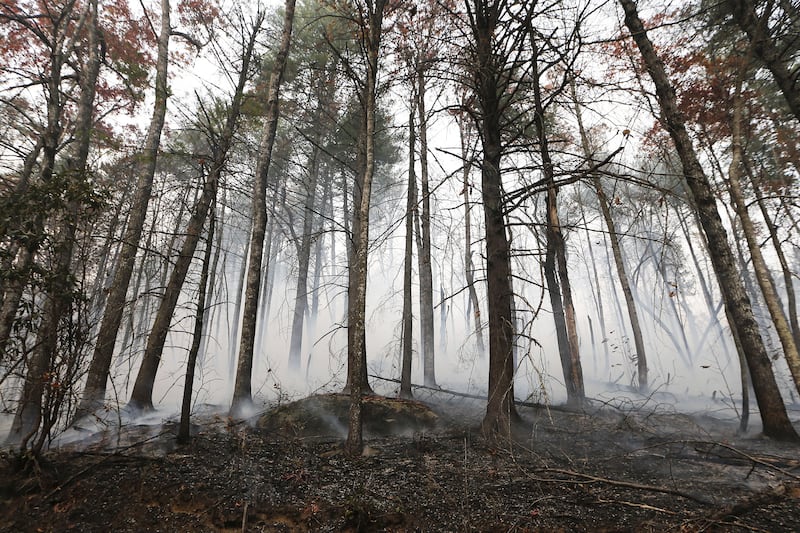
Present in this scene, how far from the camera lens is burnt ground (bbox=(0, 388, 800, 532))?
2.30m


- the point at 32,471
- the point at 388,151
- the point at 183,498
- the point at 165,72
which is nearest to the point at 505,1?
the point at 183,498

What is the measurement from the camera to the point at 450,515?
96.2 inches

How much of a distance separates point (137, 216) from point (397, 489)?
23.7 feet

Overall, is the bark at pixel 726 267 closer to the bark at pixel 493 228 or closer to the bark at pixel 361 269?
the bark at pixel 493 228

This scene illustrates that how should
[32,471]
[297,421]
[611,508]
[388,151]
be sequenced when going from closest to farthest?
[611,508], [32,471], [297,421], [388,151]

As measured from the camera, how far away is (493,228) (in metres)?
4.07

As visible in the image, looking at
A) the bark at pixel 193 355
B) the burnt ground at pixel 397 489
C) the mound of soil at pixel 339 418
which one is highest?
the bark at pixel 193 355

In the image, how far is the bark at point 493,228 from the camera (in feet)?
12.4

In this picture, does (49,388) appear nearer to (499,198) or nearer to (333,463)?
(333,463)

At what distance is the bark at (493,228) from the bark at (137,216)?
572 cm

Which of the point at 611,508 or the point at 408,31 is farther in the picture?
the point at 408,31

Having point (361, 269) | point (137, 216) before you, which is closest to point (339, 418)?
point (361, 269)

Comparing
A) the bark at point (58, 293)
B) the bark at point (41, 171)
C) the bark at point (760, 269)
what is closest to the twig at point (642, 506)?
the bark at point (760, 269)

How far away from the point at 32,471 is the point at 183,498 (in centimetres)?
140
